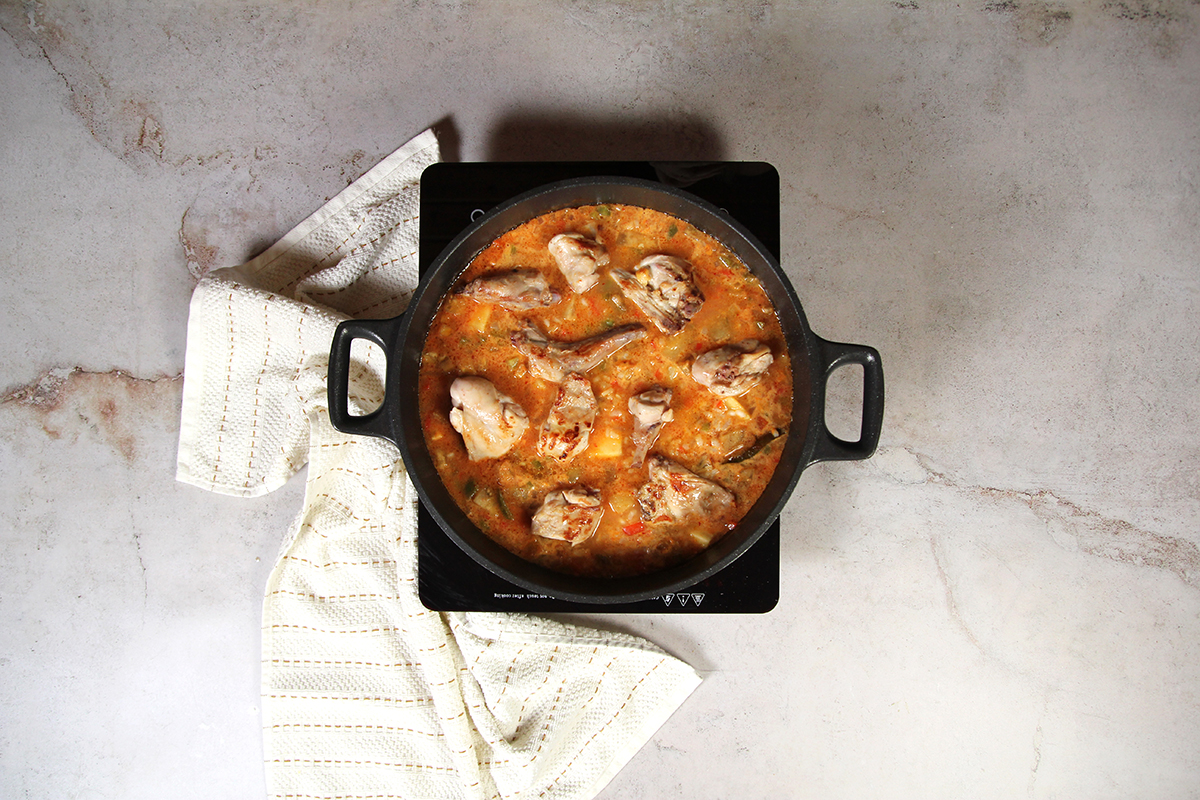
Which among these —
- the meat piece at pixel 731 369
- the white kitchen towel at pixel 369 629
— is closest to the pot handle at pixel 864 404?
the meat piece at pixel 731 369

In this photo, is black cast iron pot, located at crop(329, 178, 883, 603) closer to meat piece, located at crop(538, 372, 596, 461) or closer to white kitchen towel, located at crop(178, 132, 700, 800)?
meat piece, located at crop(538, 372, 596, 461)

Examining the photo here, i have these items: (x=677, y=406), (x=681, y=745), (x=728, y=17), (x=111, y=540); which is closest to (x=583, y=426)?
(x=677, y=406)

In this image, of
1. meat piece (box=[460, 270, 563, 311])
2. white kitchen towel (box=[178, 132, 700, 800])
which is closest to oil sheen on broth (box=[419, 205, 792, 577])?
meat piece (box=[460, 270, 563, 311])

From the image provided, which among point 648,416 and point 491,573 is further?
point 491,573

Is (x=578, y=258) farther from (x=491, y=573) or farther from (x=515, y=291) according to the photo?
(x=491, y=573)

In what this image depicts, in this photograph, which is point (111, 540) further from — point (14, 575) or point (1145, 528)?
point (1145, 528)

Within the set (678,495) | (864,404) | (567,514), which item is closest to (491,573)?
(567,514)

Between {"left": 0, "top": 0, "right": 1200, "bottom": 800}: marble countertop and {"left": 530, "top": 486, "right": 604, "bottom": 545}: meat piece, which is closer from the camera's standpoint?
{"left": 530, "top": 486, "right": 604, "bottom": 545}: meat piece
